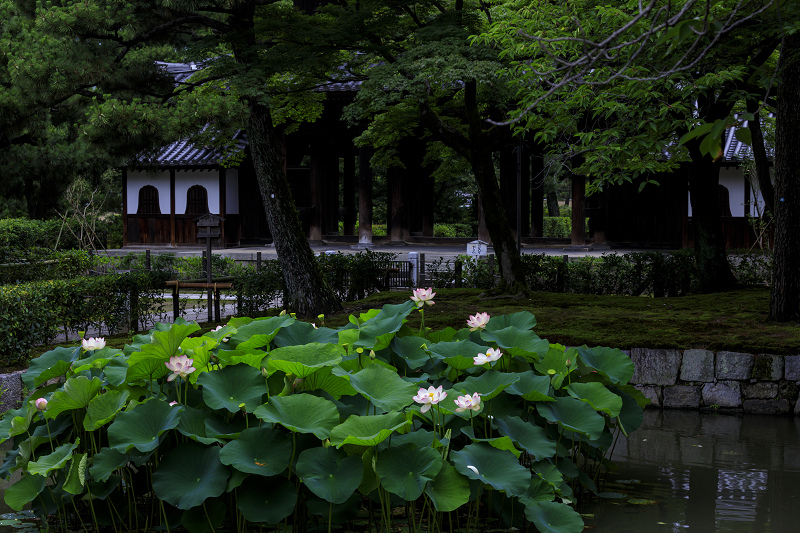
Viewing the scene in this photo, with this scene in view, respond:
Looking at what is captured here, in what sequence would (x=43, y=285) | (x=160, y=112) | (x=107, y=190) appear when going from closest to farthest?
(x=43, y=285), (x=160, y=112), (x=107, y=190)

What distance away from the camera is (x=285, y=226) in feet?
33.8

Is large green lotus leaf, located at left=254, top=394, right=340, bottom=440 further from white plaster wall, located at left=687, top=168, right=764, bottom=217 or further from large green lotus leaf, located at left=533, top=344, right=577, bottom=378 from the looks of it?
white plaster wall, located at left=687, top=168, right=764, bottom=217

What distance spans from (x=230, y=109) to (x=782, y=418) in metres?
7.05

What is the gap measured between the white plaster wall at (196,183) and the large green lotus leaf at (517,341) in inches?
758

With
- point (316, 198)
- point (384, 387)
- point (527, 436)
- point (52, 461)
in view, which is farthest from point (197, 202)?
point (527, 436)

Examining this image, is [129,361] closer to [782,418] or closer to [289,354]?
[289,354]

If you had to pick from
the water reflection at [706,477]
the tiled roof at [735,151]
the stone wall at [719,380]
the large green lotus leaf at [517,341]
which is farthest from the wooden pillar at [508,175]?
the large green lotus leaf at [517,341]

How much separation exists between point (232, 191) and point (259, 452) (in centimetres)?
2059

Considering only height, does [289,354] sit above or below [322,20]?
below

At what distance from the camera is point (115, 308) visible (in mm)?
9797

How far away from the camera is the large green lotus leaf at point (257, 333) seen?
3.85 metres

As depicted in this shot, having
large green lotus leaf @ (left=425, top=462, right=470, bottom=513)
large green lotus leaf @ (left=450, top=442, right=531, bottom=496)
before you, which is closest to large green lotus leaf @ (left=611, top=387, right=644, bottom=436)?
large green lotus leaf @ (left=450, top=442, right=531, bottom=496)

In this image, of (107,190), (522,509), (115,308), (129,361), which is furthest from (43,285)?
(107,190)

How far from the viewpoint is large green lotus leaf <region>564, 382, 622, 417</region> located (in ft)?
12.6
